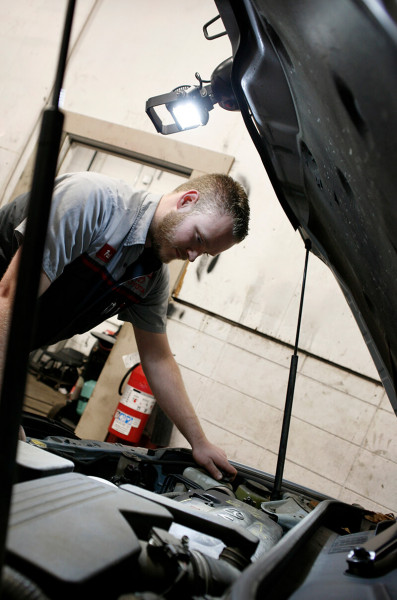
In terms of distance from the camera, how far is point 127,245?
1699mm

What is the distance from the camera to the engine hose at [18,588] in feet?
1.24

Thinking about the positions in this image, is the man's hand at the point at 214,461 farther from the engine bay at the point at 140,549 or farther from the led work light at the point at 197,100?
the led work light at the point at 197,100

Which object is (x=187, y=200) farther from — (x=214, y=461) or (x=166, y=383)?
(x=214, y=461)

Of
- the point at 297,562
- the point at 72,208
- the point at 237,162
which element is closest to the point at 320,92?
the point at 297,562

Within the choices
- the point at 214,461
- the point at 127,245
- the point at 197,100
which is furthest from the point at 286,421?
the point at 197,100

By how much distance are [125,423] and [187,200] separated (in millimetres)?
1694

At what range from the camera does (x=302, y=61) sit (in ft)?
1.92

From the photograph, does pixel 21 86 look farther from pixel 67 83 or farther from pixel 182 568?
pixel 182 568

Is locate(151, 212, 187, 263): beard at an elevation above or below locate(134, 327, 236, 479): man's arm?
above

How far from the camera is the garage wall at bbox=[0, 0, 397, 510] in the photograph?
258 centimetres

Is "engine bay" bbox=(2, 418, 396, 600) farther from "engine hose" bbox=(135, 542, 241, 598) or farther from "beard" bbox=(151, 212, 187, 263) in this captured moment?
"beard" bbox=(151, 212, 187, 263)

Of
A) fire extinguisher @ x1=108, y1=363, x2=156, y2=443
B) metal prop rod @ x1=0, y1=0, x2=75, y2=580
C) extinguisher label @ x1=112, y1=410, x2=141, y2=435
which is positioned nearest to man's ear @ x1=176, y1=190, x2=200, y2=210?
metal prop rod @ x1=0, y1=0, x2=75, y2=580

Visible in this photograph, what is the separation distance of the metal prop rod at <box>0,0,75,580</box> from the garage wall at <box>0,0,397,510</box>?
255cm

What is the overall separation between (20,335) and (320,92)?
53 centimetres
